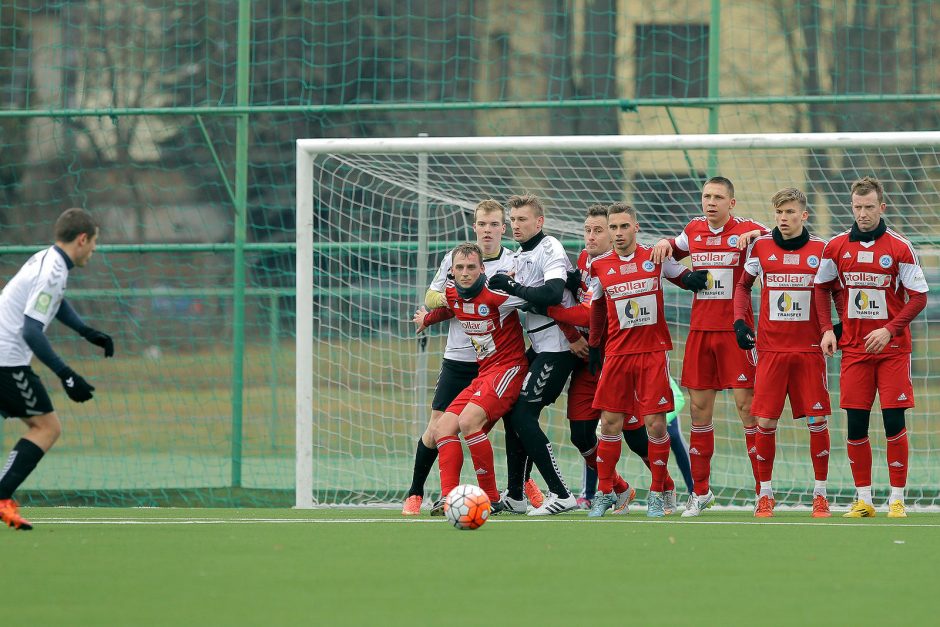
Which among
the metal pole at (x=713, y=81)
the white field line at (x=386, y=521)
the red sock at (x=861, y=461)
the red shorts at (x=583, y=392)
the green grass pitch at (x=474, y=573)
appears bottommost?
the white field line at (x=386, y=521)

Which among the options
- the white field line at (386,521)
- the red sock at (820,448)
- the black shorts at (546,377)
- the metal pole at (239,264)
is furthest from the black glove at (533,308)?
the metal pole at (239,264)

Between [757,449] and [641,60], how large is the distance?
10.4 meters

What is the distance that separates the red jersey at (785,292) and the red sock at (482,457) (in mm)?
1680

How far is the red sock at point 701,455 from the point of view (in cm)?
→ 777

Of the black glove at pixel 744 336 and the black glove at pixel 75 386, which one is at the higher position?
the black glove at pixel 744 336

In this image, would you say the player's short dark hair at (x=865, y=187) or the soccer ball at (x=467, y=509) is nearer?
the soccer ball at (x=467, y=509)

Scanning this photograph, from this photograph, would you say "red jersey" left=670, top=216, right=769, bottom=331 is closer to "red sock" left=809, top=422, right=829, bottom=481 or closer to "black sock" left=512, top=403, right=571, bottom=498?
"red sock" left=809, top=422, right=829, bottom=481

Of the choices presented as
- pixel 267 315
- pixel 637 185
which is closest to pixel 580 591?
pixel 637 185

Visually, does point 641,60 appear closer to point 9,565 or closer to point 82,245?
point 82,245

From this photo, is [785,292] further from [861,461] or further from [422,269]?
[422,269]

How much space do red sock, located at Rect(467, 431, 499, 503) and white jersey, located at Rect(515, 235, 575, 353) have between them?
2.23 feet

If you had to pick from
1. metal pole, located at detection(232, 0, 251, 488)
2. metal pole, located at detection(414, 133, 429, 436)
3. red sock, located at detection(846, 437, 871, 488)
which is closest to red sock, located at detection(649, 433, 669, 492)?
red sock, located at detection(846, 437, 871, 488)

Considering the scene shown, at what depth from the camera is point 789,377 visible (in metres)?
7.66

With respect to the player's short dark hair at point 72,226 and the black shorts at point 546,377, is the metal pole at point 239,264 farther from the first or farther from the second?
the player's short dark hair at point 72,226
